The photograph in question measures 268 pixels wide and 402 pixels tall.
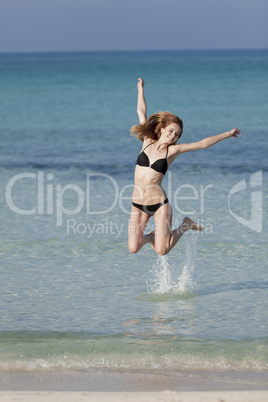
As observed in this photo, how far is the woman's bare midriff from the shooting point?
718 centimetres

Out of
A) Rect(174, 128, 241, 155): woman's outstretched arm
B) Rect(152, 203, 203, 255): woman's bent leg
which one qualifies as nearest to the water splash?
Rect(152, 203, 203, 255): woman's bent leg

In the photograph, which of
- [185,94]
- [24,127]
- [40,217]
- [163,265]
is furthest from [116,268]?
[185,94]

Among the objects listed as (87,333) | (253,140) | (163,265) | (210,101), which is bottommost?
(87,333)

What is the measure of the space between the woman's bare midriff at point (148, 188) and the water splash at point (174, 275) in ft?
3.33

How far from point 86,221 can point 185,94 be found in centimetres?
2838

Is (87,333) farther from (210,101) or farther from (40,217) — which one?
(210,101)

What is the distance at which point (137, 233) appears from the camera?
717 cm

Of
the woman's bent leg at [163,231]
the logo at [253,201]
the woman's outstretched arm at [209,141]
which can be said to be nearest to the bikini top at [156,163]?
the woman's outstretched arm at [209,141]

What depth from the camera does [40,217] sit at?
10.6 meters

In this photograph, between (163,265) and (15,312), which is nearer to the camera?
(15,312)

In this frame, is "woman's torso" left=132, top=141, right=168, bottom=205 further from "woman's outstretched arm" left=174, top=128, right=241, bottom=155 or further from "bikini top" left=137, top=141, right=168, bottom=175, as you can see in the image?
"woman's outstretched arm" left=174, top=128, right=241, bottom=155

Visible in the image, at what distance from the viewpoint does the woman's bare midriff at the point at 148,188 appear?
7.18 m

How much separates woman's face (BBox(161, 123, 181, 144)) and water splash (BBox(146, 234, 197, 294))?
5.53 feet
